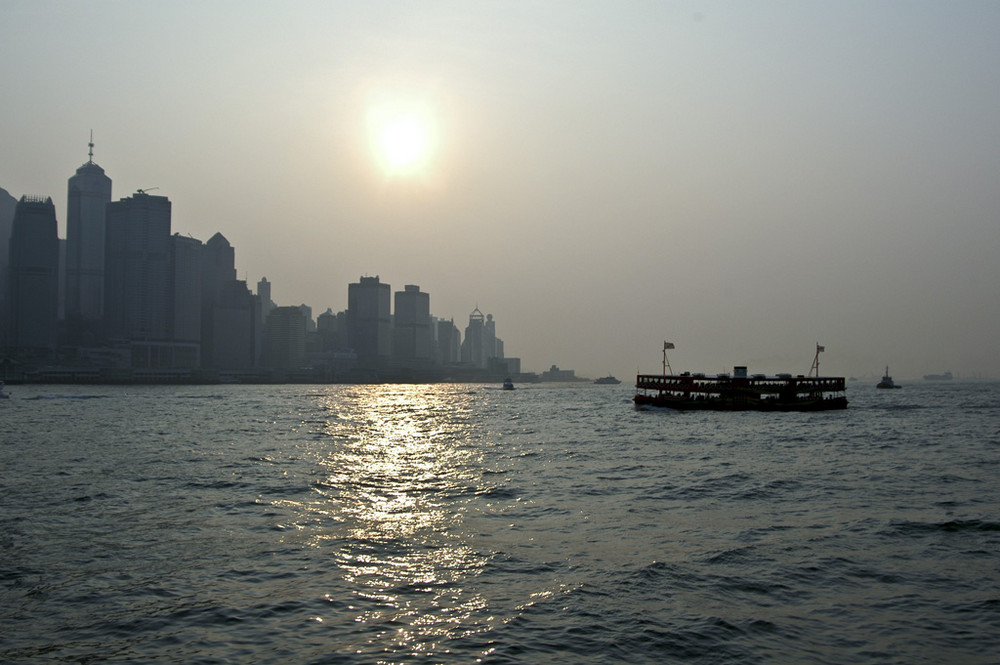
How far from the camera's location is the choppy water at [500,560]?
54.1ft

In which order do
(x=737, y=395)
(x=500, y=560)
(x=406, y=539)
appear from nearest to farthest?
1. (x=500, y=560)
2. (x=406, y=539)
3. (x=737, y=395)

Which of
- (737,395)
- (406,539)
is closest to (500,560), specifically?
(406,539)

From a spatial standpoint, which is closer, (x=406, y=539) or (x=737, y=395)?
(x=406, y=539)

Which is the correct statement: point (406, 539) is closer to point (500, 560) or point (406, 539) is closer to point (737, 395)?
point (500, 560)

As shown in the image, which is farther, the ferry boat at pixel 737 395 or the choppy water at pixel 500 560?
the ferry boat at pixel 737 395

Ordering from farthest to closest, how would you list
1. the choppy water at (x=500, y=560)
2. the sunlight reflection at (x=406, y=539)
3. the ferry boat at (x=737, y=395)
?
the ferry boat at (x=737, y=395) → the sunlight reflection at (x=406, y=539) → the choppy water at (x=500, y=560)

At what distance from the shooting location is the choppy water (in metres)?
16.5

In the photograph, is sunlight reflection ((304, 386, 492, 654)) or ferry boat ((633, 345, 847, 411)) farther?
ferry boat ((633, 345, 847, 411))

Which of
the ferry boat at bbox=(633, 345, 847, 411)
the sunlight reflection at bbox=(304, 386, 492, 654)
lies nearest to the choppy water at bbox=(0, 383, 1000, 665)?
the sunlight reflection at bbox=(304, 386, 492, 654)

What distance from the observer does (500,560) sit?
2312 cm

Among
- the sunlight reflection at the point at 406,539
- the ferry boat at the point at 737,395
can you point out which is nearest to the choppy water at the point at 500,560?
the sunlight reflection at the point at 406,539

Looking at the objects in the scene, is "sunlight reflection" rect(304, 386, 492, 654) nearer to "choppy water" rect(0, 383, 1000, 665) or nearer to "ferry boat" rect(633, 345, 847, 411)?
"choppy water" rect(0, 383, 1000, 665)

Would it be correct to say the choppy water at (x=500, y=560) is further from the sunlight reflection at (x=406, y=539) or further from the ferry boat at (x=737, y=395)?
the ferry boat at (x=737, y=395)

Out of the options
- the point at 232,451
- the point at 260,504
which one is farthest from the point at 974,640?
the point at 232,451
